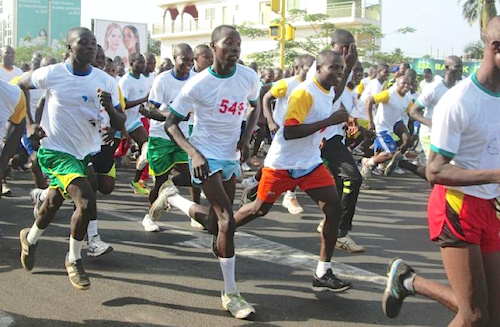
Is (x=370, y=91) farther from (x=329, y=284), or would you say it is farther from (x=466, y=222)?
(x=466, y=222)

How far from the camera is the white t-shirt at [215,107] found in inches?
204

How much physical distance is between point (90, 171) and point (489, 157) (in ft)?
11.8

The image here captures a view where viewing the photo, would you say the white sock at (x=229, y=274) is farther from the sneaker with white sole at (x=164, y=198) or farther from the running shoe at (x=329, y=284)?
the sneaker with white sole at (x=164, y=198)

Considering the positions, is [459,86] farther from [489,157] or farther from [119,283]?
[119,283]

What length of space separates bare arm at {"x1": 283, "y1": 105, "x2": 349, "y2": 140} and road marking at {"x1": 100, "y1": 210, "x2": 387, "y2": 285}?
1.29 meters

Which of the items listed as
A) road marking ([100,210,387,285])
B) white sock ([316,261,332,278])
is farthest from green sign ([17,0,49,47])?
white sock ([316,261,332,278])

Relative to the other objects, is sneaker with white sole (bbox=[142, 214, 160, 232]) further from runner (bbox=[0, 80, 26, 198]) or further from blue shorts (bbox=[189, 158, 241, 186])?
runner (bbox=[0, 80, 26, 198])

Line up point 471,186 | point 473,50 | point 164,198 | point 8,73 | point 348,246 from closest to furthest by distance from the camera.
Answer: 1. point 471,186
2. point 164,198
3. point 348,246
4. point 8,73
5. point 473,50

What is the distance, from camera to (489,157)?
3387mm

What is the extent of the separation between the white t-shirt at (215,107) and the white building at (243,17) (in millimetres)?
37792

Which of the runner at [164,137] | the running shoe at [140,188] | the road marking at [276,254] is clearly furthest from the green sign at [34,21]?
the road marking at [276,254]

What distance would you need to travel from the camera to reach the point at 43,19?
81000 millimetres

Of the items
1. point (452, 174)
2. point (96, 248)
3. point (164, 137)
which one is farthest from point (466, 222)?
point (164, 137)

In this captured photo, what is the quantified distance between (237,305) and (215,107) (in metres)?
1.53
